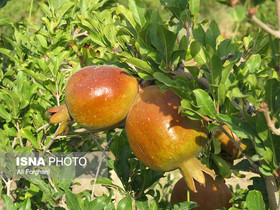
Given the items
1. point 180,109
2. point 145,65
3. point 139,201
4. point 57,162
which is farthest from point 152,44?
point 57,162

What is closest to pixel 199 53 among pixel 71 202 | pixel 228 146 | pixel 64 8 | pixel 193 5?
pixel 193 5

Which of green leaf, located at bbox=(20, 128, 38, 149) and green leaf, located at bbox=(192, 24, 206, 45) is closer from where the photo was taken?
green leaf, located at bbox=(192, 24, 206, 45)

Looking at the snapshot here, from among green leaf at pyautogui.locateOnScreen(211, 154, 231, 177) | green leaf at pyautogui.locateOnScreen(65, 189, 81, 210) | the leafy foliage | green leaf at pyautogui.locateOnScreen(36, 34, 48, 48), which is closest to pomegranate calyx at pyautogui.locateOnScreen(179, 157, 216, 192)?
the leafy foliage

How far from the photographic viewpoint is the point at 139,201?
1320 millimetres

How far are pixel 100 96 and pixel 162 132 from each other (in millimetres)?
176

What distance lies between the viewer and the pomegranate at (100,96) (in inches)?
37.3

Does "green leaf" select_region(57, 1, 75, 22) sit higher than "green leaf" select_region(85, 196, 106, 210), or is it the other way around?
"green leaf" select_region(57, 1, 75, 22)

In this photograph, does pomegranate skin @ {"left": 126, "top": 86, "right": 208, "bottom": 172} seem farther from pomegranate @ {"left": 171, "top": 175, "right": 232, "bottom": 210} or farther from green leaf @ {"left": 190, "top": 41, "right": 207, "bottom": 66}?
pomegranate @ {"left": 171, "top": 175, "right": 232, "bottom": 210}

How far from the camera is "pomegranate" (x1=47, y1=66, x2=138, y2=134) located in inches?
37.3

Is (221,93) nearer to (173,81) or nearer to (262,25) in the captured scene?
(173,81)

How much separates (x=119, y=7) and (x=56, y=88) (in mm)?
579

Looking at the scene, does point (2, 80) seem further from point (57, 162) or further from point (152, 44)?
point (152, 44)

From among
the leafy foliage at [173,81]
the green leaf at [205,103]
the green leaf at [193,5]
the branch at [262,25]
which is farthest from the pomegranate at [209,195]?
the branch at [262,25]

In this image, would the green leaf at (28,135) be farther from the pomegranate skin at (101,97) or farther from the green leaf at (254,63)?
the green leaf at (254,63)
